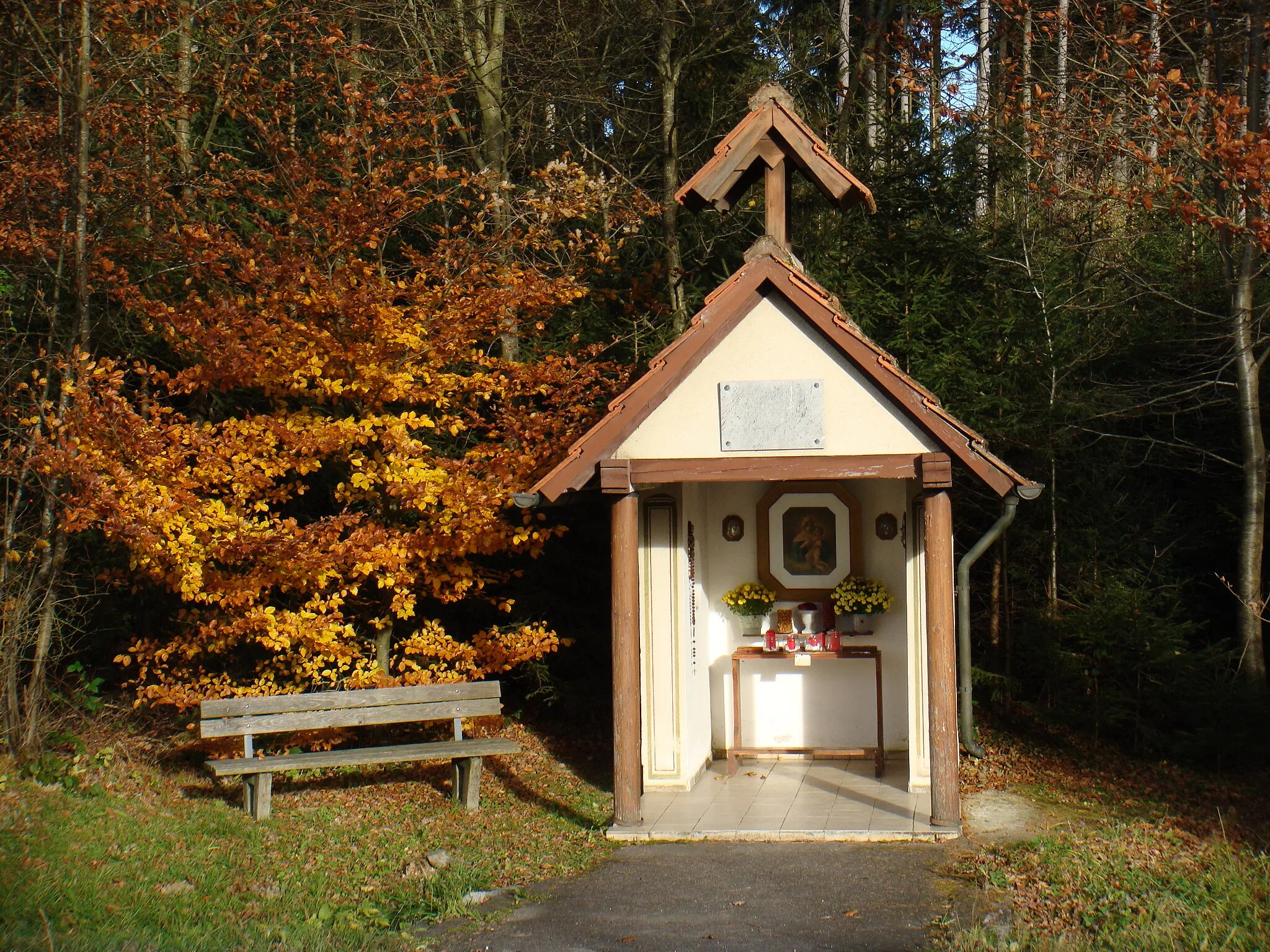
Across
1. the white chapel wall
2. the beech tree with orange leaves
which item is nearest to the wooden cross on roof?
the white chapel wall

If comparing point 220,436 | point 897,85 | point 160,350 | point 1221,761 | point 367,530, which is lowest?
point 1221,761

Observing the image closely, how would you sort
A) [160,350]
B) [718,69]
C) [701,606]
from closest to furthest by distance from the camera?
[701,606]
[160,350]
[718,69]

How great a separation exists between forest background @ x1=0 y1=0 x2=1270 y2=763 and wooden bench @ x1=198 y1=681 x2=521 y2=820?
45cm

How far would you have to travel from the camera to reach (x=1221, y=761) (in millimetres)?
10117

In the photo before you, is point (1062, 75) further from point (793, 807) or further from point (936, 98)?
point (793, 807)

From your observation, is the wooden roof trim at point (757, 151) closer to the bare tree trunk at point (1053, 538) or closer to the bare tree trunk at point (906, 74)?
the bare tree trunk at point (906, 74)

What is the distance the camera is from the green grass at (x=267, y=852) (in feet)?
19.4

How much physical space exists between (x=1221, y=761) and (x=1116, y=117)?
18.5 ft

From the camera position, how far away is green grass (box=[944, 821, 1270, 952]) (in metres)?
5.49

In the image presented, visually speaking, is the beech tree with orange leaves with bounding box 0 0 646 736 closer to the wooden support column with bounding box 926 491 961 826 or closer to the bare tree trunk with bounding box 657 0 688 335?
the bare tree trunk with bounding box 657 0 688 335

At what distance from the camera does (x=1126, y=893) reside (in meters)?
6.16

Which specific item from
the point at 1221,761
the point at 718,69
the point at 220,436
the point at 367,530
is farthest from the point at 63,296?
the point at 1221,761

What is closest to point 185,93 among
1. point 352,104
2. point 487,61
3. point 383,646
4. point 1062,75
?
point 352,104

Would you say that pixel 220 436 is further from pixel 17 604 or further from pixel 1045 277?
pixel 1045 277
